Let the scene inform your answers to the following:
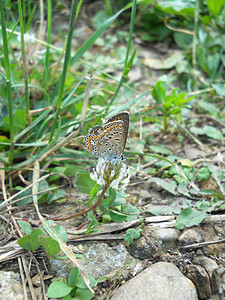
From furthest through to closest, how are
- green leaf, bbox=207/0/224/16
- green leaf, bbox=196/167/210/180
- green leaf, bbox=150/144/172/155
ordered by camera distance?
1. green leaf, bbox=207/0/224/16
2. green leaf, bbox=150/144/172/155
3. green leaf, bbox=196/167/210/180

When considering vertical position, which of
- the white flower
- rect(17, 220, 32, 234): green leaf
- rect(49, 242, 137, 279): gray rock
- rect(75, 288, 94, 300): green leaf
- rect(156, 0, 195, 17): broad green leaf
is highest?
rect(156, 0, 195, 17): broad green leaf

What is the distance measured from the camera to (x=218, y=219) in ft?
5.90

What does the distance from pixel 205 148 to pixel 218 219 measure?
0.90 m

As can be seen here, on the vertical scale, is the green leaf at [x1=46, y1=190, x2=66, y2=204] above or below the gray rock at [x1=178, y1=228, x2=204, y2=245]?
below

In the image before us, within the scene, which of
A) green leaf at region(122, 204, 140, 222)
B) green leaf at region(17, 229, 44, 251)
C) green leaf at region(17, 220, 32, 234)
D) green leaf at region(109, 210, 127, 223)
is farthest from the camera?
green leaf at region(122, 204, 140, 222)

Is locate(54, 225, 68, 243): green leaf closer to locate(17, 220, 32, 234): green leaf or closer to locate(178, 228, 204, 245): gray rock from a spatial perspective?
locate(17, 220, 32, 234): green leaf

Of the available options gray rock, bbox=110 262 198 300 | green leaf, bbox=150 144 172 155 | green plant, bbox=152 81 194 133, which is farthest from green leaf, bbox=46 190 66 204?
green plant, bbox=152 81 194 133

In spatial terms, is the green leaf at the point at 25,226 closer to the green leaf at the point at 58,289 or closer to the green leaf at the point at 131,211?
the green leaf at the point at 58,289

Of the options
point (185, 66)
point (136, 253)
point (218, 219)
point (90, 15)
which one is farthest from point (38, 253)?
point (90, 15)

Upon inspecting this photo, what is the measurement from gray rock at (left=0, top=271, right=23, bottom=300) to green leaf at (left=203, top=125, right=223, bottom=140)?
73.9 inches

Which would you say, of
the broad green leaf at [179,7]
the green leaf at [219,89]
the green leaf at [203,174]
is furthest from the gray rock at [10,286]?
the broad green leaf at [179,7]

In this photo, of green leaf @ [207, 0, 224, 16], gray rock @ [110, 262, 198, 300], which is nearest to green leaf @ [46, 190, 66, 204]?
gray rock @ [110, 262, 198, 300]

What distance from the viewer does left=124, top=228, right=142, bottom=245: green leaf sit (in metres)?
1.68

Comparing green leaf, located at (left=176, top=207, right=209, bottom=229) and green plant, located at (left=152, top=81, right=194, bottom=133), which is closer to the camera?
green leaf, located at (left=176, top=207, right=209, bottom=229)
